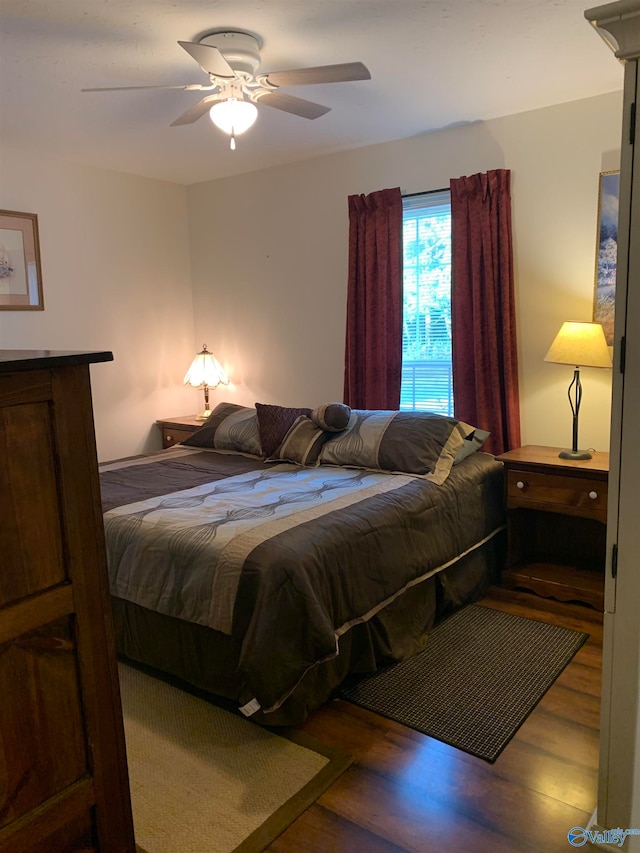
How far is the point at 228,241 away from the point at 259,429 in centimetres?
178

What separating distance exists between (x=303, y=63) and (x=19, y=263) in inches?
85.3

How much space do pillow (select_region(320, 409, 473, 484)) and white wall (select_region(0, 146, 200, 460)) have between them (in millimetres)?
1842

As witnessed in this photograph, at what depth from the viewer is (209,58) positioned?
2193 mm

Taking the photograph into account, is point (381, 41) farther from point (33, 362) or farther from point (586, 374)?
point (33, 362)

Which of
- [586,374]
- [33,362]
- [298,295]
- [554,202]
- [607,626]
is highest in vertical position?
[554,202]

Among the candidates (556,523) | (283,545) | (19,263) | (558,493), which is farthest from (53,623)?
(19,263)

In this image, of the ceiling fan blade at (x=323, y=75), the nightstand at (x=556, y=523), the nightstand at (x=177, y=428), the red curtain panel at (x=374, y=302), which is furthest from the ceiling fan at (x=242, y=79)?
the nightstand at (x=177, y=428)

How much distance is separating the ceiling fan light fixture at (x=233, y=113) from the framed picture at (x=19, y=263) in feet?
5.99

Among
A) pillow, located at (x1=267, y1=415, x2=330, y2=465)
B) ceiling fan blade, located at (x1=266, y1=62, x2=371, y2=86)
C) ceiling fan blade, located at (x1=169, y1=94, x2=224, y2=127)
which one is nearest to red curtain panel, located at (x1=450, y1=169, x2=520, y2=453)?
pillow, located at (x1=267, y1=415, x2=330, y2=465)

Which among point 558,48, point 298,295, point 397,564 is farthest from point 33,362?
point 298,295

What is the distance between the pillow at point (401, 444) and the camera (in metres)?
3.12

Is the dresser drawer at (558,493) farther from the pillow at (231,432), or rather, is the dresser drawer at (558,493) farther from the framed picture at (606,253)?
the pillow at (231,432)

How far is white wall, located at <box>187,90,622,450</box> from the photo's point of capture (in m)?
3.24

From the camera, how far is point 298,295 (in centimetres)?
436
